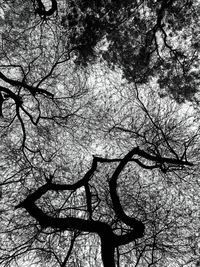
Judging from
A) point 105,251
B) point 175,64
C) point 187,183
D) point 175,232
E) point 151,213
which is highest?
point 175,64

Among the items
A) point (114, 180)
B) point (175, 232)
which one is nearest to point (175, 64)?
point (114, 180)

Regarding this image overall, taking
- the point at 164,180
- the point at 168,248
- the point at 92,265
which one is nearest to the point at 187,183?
the point at 164,180

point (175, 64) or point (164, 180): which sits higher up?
point (175, 64)

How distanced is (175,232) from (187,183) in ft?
6.74

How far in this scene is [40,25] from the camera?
1182 cm

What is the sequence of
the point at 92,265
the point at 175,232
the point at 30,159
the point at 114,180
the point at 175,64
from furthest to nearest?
the point at 30,159, the point at 175,64, the point at 175,232, the point at 92,265, the point at 114,180

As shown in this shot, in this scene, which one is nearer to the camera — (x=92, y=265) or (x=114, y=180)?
(x=114, y=180)

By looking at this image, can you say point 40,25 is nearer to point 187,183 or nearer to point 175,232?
point 187,183

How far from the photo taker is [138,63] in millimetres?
11547

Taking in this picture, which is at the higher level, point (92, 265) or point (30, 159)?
point (30, 159)

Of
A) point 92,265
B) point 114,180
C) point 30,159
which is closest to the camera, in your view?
point 114,180

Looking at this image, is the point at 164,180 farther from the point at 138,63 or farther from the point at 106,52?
the point at 106,52

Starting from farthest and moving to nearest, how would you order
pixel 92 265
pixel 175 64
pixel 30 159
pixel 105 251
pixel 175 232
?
pixel 30 159 < pixel 175 64 < pixel 175 232 < pixel 92 265 < pixel 105 251

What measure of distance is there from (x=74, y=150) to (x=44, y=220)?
5.88 meters
